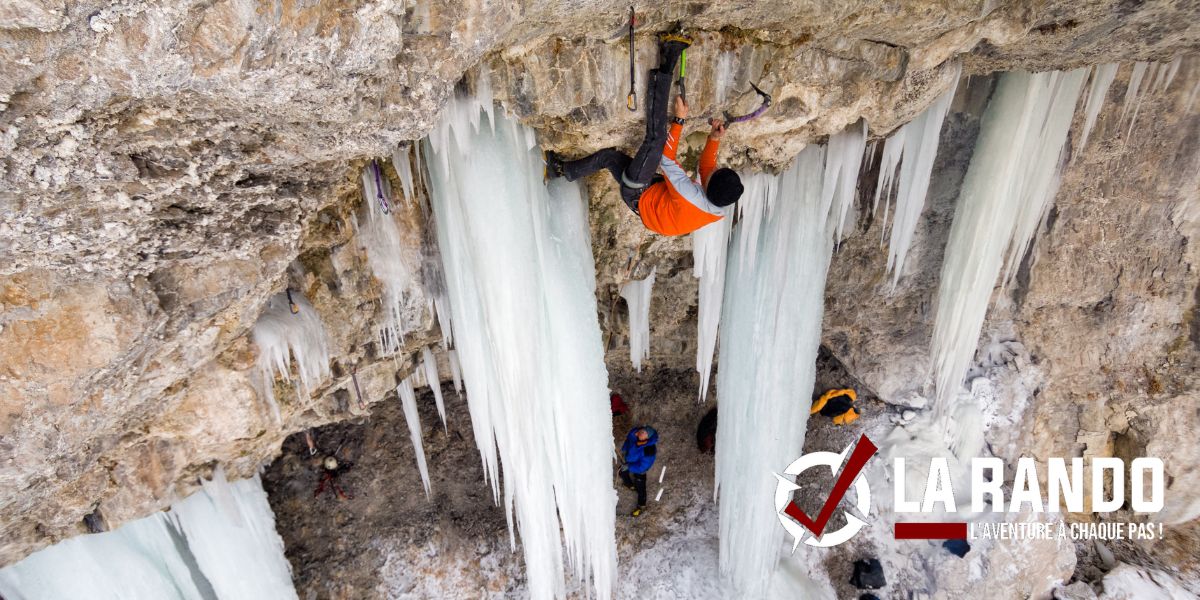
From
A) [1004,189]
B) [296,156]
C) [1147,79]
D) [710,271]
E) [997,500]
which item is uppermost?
[1147,79]

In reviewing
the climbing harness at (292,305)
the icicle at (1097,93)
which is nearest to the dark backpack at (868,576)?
the icicle at (1097,93)

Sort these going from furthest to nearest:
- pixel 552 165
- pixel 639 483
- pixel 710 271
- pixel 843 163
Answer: pixel 639 483, pixel 710 271, pixel 843 163, pixel 552 165

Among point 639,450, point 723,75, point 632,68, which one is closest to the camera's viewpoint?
point 632,68

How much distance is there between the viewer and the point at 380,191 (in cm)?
370

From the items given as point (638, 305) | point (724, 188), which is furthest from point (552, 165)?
point (638, 305)

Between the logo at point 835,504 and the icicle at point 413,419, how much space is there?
12.4 feet

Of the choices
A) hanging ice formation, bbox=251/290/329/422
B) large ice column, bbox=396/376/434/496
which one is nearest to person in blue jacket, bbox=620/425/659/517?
large ice column, bbox=396/376/434/496

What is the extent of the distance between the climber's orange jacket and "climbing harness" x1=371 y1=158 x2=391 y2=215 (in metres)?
1.60

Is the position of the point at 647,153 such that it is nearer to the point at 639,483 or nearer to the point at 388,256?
the point at 388,256

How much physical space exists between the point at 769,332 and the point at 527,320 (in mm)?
2005

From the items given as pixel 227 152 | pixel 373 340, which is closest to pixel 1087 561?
pixel 373 340

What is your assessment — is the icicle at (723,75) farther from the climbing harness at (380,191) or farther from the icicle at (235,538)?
the icicle at (235,538)

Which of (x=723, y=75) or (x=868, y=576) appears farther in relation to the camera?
(x=868, y=576)

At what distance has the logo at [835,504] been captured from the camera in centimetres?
606
